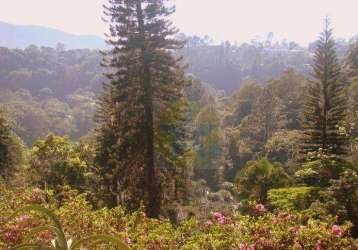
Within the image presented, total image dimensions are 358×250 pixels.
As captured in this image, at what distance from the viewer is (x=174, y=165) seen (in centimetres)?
2120

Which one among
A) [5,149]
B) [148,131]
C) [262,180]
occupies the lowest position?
[262,180]

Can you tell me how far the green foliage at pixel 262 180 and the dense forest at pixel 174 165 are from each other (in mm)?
51

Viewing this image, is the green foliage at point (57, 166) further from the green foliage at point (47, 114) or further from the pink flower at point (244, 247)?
the green foliage at point (47, 114)

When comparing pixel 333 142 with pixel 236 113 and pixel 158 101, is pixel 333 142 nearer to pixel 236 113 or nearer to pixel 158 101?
pixel 158 101

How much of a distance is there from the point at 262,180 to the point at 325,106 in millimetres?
5086

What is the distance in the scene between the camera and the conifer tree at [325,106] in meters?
21.8

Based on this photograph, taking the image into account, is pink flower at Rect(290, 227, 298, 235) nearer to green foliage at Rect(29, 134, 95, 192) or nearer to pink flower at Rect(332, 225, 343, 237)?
pink flower at Rect(332, 225, 343, 237)

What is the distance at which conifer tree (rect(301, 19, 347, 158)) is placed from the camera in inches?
859

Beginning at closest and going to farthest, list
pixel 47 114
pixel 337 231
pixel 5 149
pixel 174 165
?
1. pixel 337 231
2. pixel 174 165
3. pixel 5 149
4. pixel 47 114

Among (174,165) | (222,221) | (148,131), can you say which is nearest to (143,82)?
(148,131)

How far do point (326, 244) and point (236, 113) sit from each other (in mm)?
55716

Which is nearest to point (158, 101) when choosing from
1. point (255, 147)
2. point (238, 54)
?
point (255, 147)

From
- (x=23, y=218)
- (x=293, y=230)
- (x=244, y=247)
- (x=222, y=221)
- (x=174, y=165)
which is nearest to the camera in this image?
(x=244, y=247)

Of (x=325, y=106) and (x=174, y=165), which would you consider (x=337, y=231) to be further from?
(x=325, y=106)
